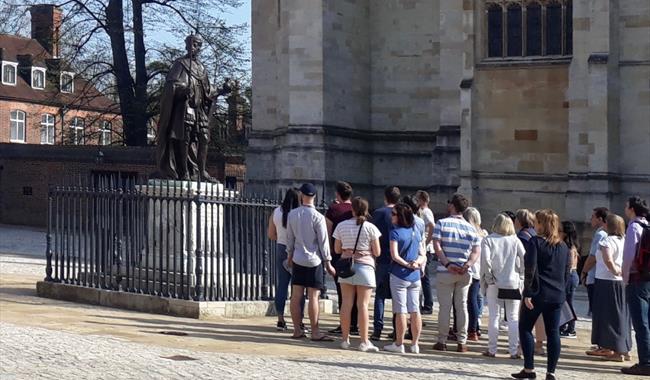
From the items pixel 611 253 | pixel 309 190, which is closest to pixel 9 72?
pixel 309 190

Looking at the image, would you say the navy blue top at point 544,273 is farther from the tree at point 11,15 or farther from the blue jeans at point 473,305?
the tree at point 11,15

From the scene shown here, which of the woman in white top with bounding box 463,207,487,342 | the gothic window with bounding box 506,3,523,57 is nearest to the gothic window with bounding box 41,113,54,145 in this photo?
the gothic window with bounding box 506,3,523,57

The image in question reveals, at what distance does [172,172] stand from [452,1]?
1566 centimetres

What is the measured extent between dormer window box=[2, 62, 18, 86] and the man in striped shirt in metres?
51.9

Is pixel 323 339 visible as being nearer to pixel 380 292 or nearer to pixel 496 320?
pixel 380 292

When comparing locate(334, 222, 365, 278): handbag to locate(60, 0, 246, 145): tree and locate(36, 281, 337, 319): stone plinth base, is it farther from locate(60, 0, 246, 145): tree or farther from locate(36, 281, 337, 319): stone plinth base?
locate(60, 0, 246, 145): tree

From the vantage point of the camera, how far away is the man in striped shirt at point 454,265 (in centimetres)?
1338

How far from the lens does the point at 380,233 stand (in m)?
13.6

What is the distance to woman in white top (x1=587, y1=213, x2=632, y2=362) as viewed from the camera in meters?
13.2

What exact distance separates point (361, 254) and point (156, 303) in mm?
3774

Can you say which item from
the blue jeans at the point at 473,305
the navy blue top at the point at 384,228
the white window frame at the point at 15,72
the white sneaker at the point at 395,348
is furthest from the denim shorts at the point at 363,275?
the white window frame at the point at 15,72

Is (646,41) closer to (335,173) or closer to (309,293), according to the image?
(335,173)

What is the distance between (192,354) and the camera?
12.0 m

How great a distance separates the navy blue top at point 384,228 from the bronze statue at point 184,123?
3.55m
